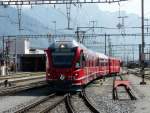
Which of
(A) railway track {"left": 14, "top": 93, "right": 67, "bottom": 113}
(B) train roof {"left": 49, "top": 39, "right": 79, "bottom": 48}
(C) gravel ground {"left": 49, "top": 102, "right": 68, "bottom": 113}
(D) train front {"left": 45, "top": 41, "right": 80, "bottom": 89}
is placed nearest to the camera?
(A) railway track {"left": 14, "top": 93, "right": 67, "bottom": 113}

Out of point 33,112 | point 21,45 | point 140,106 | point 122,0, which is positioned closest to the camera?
point 33,112

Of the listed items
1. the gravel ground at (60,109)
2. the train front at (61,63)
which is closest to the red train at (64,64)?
the train front at (61,63)

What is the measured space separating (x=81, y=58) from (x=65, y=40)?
1450 millimetres

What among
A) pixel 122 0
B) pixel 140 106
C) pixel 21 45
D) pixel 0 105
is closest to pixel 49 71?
pixel 0 105

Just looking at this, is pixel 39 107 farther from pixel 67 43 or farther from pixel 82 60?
pixel 82 60

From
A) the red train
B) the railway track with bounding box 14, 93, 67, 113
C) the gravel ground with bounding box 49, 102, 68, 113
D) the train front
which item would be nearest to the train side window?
the red train

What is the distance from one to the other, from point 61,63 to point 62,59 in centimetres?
25

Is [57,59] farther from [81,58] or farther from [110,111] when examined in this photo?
[110,111]

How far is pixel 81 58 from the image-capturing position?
96.5 feet

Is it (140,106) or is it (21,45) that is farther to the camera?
(21,45)

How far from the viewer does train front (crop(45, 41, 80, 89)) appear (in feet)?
92.6

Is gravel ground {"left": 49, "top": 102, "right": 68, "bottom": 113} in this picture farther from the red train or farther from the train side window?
the train side window

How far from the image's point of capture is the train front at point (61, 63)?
2822cm

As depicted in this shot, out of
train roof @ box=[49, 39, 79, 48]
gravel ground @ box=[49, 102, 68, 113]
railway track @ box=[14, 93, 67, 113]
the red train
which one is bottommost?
gravel ground @ box=[49, 102, 68, 113]
